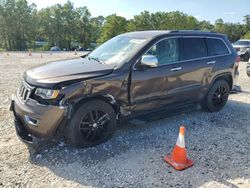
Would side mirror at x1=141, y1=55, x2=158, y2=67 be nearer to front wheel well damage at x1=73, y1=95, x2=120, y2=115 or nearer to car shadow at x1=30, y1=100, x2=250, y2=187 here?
front wheel well damage at x1=73, y1=95, x2=120, y2=115

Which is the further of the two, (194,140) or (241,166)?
(194,140)

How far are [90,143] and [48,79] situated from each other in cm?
118

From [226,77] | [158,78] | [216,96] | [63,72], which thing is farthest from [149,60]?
[226,77]

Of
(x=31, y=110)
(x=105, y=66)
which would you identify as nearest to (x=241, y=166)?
(x=105, y=66)

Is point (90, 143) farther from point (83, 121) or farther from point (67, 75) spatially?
point (67, 75)

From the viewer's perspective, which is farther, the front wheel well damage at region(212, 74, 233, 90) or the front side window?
the front wheel well damage at region(212, 74, 233, 90)

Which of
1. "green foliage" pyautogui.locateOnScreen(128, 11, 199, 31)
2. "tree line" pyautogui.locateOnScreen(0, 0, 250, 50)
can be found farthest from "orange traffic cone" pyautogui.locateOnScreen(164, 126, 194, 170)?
"green foliage" pyautogui.locateOnScreen(128, 11, 199, 31)

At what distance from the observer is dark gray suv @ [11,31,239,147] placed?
366 centimetres

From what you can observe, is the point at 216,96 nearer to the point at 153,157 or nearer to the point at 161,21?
the point at 153,157

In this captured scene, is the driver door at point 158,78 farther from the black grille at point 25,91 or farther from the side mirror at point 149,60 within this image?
the black grille at point 25,91

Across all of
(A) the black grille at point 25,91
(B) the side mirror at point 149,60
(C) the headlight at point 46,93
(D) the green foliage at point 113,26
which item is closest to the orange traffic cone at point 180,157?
(B) the side mirror at point 149,60

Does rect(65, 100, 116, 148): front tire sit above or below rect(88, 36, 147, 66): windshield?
below

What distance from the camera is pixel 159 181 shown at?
3344mm

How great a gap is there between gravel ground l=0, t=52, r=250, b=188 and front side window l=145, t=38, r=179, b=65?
4.22 feet
